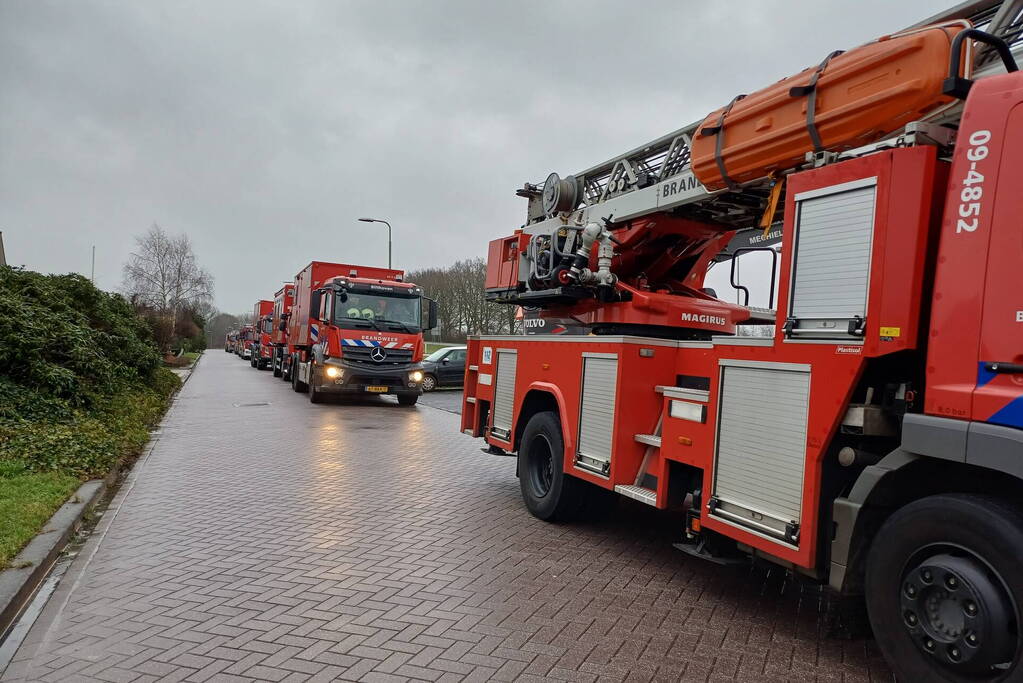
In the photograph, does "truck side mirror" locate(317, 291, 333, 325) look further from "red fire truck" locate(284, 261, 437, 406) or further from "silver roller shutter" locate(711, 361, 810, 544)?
"silver roller shutter" locate(711, 361, 810, 544)

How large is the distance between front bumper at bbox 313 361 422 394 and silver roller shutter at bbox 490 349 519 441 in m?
9.79

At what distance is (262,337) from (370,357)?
21344mm

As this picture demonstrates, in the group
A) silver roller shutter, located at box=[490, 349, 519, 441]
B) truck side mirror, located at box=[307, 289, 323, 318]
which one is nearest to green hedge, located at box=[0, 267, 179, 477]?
silver roller shutter, located at box=[490, 349, 519, 441]

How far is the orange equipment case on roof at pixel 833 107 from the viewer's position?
11.8 feet

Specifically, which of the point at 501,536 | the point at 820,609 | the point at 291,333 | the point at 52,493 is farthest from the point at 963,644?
the point at 291,333

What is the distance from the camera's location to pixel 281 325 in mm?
26844

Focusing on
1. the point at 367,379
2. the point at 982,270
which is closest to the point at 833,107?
the point at 982,270

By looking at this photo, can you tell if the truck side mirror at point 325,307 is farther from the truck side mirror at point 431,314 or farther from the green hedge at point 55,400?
the green hedge at point 55,400

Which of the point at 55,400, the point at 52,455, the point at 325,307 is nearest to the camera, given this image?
the point at 52,455

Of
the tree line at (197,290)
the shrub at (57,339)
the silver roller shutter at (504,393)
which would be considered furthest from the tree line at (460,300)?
the silver roller shutter at (504,393)

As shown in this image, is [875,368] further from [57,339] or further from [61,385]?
[57,339]

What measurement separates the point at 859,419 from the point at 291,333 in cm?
2243

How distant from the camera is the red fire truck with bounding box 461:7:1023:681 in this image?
2.93m

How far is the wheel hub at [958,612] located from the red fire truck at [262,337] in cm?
3204
